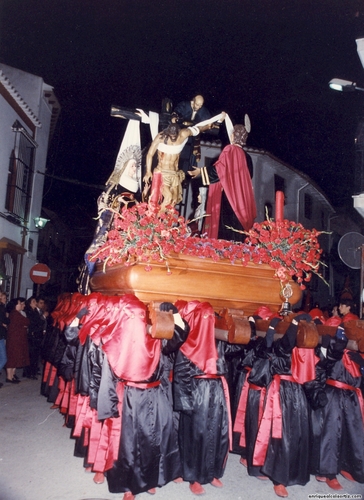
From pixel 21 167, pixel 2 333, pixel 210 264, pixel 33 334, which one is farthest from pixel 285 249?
pixel 21 167

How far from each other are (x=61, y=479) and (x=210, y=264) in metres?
3.12

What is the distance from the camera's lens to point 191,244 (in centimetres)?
461

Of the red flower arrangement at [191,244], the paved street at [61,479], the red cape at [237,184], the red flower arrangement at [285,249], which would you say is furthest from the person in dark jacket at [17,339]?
the red flower arrangement at [285,249]

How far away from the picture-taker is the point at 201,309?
4.25m

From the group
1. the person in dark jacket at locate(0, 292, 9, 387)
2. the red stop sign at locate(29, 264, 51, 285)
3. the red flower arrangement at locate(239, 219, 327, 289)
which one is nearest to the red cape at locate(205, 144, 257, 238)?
the red flower arrangement at locate(239, 219, 327, 289)

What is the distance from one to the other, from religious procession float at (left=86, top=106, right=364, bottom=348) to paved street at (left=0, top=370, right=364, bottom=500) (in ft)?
6.43

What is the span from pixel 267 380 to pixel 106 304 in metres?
2.21

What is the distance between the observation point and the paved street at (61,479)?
4449 millimetres

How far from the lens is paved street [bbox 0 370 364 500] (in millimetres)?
4449

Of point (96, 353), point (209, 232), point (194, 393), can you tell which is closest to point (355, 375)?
point (194, 393)

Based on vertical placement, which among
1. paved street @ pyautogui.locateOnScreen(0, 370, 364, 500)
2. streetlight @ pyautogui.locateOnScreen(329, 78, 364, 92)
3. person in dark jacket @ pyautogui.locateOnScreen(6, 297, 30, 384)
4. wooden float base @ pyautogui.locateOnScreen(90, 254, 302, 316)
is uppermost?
streetlight @ pyautogui.locateOnScreen(329, 78, 364, 92)

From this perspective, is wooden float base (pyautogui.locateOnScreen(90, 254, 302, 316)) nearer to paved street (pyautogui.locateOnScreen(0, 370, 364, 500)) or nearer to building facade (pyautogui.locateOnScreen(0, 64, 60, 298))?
paved street (pyautogui.locateOnScreen(0, 370, 364, 500))

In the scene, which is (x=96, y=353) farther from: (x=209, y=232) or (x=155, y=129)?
(x=155, y=129)

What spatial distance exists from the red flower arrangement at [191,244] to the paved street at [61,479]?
2463 millimetres
